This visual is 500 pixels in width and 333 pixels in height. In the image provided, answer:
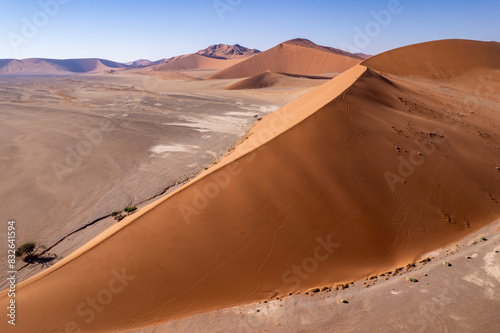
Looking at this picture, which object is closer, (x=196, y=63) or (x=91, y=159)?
(x=91, y=159)

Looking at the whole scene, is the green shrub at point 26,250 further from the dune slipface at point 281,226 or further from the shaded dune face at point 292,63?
the shaded dune face at point 292,63

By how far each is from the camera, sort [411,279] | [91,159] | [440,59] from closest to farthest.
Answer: [411,279], [91,159], [440,59]

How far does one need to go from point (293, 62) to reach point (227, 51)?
98.2 meters

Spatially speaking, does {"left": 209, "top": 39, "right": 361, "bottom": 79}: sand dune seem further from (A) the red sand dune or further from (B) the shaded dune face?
(A) the red sand dune

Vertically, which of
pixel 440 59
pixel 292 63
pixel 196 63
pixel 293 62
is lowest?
pixel 440 59

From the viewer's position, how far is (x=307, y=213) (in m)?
8.45

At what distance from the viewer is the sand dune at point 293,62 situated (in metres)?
75.6

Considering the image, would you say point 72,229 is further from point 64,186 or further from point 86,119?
point 86,119

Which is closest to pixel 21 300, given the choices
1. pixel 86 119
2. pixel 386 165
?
pixel 386 165

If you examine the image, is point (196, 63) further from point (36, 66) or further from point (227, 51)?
point (36, 66)

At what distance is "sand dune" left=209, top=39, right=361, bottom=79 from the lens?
7562 centimetres

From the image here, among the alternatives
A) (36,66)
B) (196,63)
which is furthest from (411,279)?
(36,66)

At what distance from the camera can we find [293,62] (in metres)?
81.6

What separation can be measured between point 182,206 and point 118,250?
2.08m
